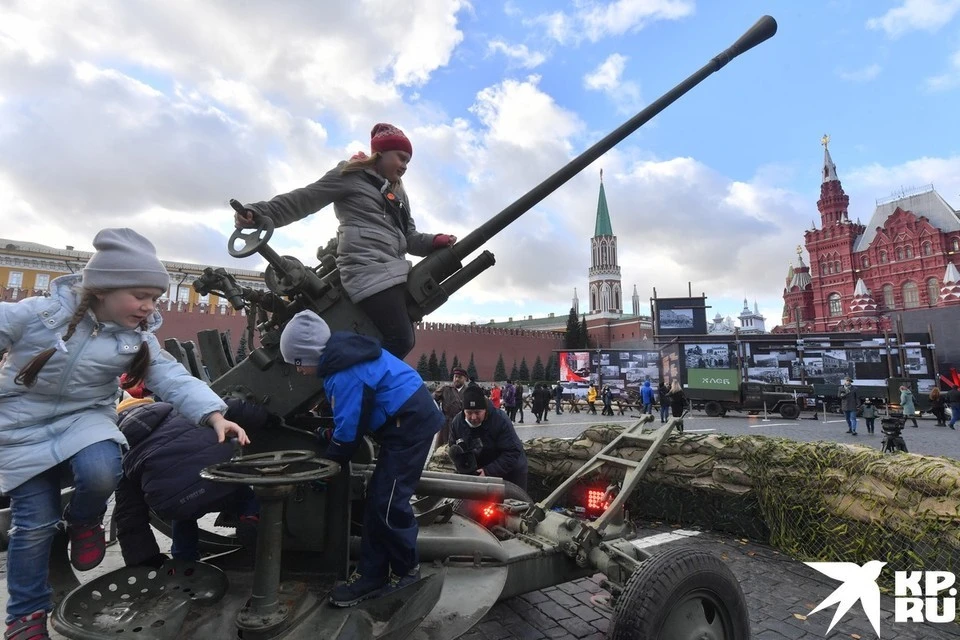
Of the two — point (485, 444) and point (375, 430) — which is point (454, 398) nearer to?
point (485, 444)

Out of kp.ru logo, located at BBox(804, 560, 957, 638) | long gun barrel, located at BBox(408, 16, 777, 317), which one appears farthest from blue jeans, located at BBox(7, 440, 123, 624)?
kp.ru logo, located at BBox(804, 560, 957, 638)

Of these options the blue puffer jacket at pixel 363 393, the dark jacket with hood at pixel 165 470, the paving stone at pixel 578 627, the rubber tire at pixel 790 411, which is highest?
the blue puffer jacket at pixel 363 393

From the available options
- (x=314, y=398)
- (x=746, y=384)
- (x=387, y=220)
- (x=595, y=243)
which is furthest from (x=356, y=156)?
(x=595, y=243)

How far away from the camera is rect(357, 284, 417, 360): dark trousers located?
2458 mm

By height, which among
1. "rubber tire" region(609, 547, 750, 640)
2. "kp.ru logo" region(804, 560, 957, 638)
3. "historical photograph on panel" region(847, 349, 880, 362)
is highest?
"historical photograph on panel" region(847, 349, 880, 362)

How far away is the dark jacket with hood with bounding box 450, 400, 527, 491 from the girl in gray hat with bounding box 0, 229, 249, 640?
2859mm

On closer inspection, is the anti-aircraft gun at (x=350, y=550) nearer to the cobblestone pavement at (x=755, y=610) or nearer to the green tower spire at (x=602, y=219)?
the cobblestone pavement at (x=755, y=610)

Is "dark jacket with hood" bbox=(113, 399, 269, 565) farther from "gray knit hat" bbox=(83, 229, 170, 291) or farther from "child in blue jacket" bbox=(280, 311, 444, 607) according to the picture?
"gray knit hat" bbox=(83, 229, 170, 291)

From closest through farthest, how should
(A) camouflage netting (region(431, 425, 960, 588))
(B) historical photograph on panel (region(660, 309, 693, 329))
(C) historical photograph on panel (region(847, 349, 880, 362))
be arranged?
(A) camouflage netting (region(431, 425, 960, 588)) < (C) historical photograph on panel (region(847, 349, 880, 362)) < (B) historical photograph on panel (region(660, 309, 693, 329))

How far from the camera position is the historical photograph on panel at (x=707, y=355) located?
92.7 feet

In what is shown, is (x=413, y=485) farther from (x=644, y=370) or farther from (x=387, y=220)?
(x=644, y=370)

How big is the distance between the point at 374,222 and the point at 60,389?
143cm

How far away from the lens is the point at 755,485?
426 cm

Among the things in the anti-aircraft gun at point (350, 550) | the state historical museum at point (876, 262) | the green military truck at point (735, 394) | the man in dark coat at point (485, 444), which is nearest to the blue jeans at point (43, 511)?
the anti-aircraft gun at point (350, 550)
